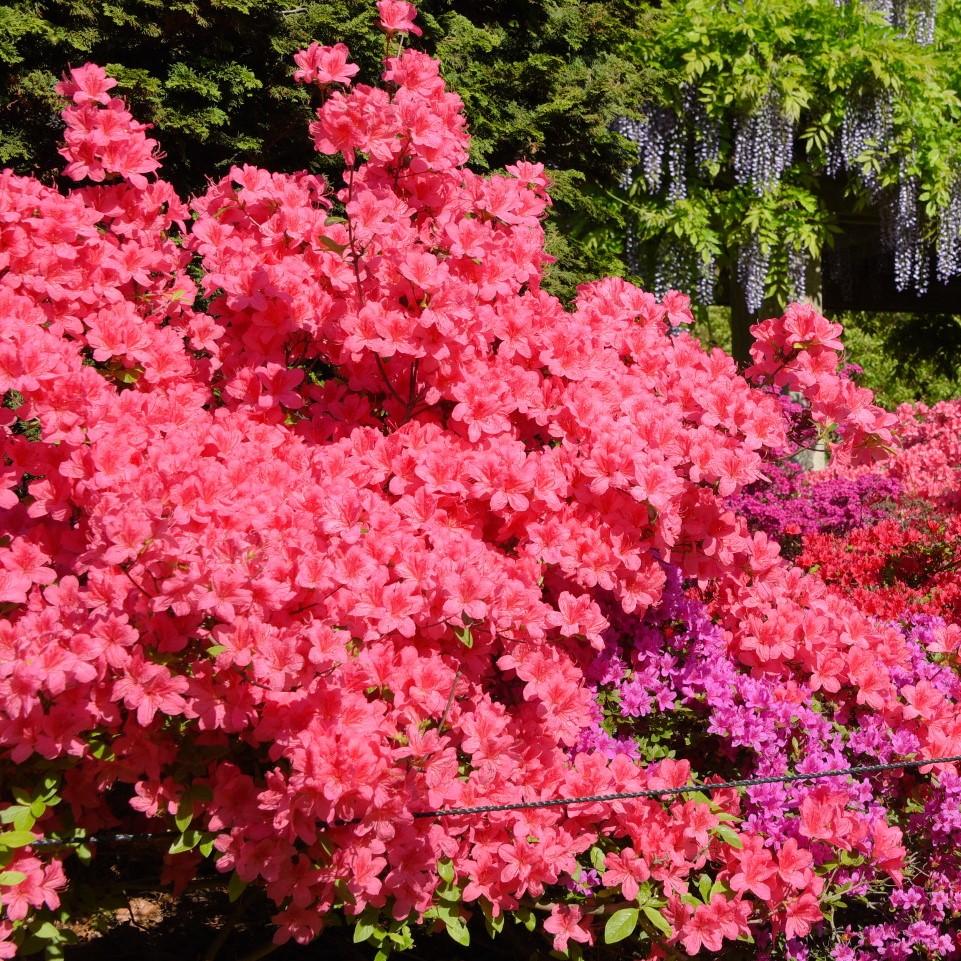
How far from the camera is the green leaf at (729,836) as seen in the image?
217cm

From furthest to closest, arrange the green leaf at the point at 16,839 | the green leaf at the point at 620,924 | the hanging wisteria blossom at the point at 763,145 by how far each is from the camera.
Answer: the hanging wisteria blossom at the point at 763,145
the green leaf at the point at 620,924
the green leaf at the point at 16,839

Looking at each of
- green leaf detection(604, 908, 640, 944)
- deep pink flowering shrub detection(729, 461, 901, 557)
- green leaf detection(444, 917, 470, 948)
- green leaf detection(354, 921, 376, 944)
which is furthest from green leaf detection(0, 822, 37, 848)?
deep pink flowering shrub detection(729, 461, 901, 557)

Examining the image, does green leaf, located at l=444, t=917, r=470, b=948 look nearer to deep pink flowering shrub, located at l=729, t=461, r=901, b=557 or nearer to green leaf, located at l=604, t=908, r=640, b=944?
green leaf, located at l=604, t=908, r=640, b=944

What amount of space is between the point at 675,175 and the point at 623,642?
5.49m

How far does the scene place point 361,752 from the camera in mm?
1740

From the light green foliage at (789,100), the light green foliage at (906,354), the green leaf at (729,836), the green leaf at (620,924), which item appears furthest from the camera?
the light green foliage at (906,354)

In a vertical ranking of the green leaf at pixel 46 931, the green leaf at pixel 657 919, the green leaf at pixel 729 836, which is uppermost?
the green leaf at pixel 729 836

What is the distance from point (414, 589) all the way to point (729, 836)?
840 millimetres

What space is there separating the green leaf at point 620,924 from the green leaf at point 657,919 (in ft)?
0.07

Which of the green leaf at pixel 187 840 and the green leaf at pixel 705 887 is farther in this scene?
the green leaf at pixel 705 887

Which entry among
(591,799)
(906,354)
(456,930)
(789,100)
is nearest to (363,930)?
(456,930)

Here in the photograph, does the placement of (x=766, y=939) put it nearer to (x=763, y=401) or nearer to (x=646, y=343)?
(x=763, y=401)

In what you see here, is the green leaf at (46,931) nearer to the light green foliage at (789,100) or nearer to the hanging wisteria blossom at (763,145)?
the light green foliage at (789,100)

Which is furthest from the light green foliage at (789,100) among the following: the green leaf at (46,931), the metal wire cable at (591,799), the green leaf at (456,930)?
the green leaf at (46,931)
